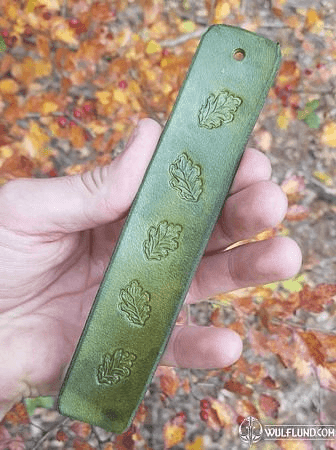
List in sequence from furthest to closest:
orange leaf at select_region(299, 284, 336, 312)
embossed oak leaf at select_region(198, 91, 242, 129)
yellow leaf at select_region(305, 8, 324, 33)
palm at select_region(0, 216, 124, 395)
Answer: yellow leaf at select_region(305, 8, 324, 33) < orange leaf at select_region(299, 284, 336, 312) < palm at select_region(0, 216, 124, 395) < embossed oak leaf at select_region(198, 91, 242, 129)

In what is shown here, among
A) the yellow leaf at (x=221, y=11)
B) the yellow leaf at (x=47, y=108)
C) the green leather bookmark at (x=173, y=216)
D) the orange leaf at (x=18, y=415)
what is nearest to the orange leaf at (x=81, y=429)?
the orange leaf at (x=18, y=415)

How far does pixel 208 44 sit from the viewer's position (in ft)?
4.50

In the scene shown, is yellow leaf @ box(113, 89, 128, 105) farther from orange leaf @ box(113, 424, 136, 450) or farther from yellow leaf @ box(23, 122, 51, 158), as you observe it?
orange leaf @ box(113, 424, 136, 450)

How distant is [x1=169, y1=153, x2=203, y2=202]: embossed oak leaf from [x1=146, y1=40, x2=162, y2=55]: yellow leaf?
1370 mm

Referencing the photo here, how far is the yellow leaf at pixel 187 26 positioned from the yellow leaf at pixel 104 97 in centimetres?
51

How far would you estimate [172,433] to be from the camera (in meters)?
2.21

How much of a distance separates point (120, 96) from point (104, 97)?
0.24 ft

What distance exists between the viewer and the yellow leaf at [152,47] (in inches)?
101

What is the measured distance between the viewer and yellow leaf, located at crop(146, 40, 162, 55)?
Result: 8.45ft

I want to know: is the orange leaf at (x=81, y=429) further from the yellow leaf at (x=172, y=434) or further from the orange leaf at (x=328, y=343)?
the orange leaf at (x=328, y=343)

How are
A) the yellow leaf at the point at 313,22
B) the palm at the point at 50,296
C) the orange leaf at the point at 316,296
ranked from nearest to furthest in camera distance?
the palm at the point at 50,296 → the orange leaf at the point at 316,296 → the yellow leaf at the point at 313,22

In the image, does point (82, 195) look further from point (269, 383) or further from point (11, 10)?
point (11, 10)

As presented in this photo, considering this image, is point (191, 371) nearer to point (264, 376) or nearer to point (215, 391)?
point (215, 391)

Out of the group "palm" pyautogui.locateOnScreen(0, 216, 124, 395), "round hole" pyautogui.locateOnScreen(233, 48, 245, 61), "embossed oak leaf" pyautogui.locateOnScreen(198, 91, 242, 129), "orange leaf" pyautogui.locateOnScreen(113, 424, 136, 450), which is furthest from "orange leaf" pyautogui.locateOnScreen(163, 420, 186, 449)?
"round hole" pyautogui.locateOnScreen(233, 48, 245, 61)
